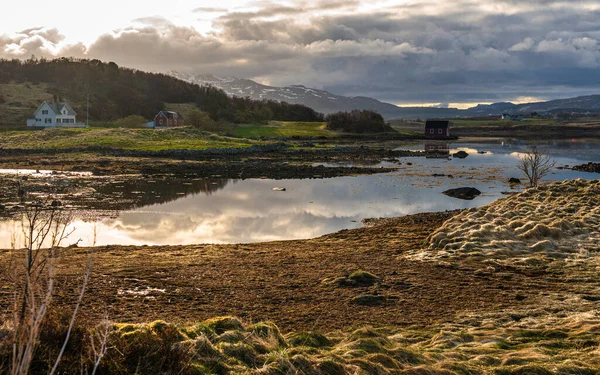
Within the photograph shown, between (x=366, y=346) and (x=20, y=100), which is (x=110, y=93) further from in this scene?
(x=366, y=346)

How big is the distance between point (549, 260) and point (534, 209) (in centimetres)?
745

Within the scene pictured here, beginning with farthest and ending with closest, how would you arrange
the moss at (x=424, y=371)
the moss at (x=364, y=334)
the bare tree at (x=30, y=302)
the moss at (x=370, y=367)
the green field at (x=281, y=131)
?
the green field at (x=281, y=131)
the moss at (x=364, y=334)
the moss at (x=424, y=371)
the moss at (x=370, y=367)
the bare tree at (x=30, y=302)

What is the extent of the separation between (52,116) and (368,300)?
353 feet

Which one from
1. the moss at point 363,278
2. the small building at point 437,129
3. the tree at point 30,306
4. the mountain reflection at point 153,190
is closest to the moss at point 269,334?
the tree at point 30,306

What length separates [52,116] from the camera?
10725 cm

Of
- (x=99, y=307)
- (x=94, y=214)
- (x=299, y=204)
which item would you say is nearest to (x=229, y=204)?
(x=299, y=204)

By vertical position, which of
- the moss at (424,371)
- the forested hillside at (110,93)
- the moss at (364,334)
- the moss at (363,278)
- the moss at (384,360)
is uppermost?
the forested hillside at (110,93)

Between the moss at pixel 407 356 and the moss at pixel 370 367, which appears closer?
the moss at pixel 370 367

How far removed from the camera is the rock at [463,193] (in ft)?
125

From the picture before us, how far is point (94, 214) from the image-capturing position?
27984 millimetres

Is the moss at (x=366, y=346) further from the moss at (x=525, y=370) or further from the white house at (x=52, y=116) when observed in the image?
the white house at (x=52, y=116)

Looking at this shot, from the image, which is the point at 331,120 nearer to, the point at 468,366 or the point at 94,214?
the point at 94,214

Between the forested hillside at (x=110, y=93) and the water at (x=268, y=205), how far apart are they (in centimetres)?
8554

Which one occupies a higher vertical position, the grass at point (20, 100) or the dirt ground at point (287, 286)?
the grass at point (20, 100)
